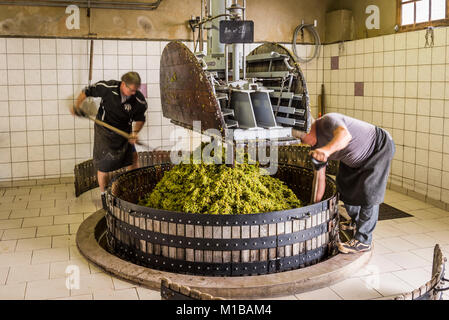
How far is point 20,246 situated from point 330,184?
2870mm

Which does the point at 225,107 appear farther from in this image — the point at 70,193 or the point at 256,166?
Result: the point at 70,193

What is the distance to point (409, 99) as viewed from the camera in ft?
19.4

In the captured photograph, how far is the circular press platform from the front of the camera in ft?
10.5

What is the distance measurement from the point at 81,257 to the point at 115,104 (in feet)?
6.07

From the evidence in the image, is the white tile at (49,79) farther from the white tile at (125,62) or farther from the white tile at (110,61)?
the white tile at (125,62)

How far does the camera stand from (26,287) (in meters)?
3.33

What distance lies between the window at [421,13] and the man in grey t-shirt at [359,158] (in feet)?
8.68

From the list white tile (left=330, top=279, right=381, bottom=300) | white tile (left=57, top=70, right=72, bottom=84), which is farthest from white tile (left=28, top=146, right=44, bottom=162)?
white tile (left=330, top=279, right=381, bottom=300)

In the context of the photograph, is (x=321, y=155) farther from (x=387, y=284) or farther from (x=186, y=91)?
(x=186, y=91)

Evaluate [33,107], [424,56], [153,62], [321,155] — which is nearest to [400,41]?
[424,56]

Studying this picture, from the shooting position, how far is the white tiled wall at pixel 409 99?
539cm

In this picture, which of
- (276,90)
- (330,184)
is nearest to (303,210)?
(330,184)

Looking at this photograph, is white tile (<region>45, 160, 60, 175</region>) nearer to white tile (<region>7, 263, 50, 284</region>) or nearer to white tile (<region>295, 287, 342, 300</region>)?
white tile (<region>7, 263, 50, 284</region>)

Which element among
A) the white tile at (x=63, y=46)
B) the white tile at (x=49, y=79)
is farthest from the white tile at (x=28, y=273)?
the white tile at (x=63, y=46)
